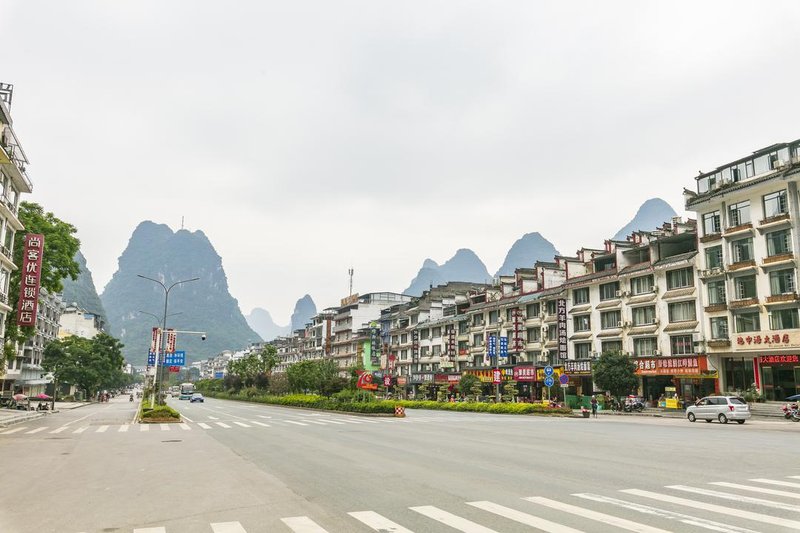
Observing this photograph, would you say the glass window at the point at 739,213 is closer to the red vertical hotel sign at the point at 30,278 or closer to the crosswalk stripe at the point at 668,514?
the crosswalk stripe at the point at 668,514

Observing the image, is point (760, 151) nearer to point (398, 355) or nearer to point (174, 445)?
point (174, 445)

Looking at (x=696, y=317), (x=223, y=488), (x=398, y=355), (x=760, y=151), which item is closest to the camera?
(x=223, y=488)

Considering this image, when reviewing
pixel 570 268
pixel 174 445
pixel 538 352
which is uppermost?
pixel 570 268

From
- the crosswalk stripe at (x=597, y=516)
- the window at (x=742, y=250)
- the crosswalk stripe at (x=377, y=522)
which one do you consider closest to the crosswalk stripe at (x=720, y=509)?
the crosswalk stripe at (x=597, y=516)

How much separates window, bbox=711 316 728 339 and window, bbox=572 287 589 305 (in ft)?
42.8

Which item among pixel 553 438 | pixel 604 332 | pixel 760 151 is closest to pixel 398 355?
pixel 604 332

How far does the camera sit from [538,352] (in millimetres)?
60062

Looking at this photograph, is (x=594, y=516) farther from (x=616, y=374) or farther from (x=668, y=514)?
(x=616, y=374)

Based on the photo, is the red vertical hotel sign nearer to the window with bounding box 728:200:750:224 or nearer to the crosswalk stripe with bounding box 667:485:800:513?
the crosswalk stripe with bounding box 667:485:800:513

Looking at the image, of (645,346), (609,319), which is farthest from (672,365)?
(609,319)

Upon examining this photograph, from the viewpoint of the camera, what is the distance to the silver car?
32469 millimetres

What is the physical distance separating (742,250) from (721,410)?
1406 cm

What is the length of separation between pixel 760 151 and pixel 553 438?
31.5 metres

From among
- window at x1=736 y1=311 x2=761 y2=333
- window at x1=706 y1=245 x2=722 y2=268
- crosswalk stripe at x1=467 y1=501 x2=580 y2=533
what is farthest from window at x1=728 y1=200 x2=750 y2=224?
crosswalk stripe at x1=467 y1=501 x2=580 y2=533
